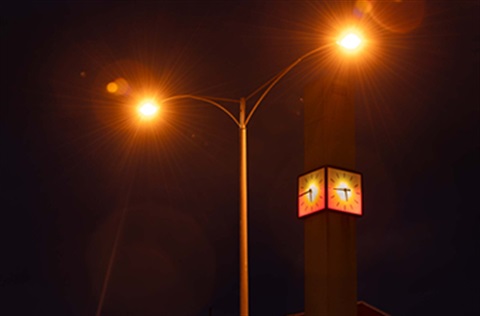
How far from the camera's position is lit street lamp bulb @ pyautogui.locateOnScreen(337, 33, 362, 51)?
19641 millimetres

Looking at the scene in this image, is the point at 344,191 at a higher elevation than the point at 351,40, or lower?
lower

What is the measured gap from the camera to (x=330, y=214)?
20.9 m

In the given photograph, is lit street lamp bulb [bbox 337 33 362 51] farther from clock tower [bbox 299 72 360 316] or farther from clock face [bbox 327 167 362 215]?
clock face [bbox 327 167 362 215]

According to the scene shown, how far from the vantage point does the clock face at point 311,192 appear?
21062mm

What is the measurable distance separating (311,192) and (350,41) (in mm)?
3890

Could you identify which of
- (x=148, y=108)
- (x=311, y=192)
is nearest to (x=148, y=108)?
(x=148, y=108)

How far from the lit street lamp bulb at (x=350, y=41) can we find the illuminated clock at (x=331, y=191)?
9.89 ft

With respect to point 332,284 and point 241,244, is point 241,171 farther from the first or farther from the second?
point 332,284

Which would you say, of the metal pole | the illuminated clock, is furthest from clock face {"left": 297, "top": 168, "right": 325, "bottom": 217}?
the metal pole

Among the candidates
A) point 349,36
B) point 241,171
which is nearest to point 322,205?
point 241,171

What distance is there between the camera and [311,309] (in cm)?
2108

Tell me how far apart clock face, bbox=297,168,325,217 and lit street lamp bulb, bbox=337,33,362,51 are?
309cm

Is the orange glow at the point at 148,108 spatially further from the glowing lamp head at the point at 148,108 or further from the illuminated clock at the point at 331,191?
the illuminated clock at the point at 331,191

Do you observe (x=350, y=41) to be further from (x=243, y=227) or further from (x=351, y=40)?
(x=243, y=227)
